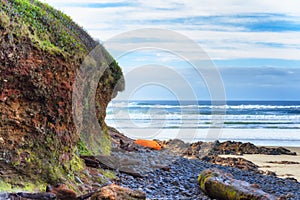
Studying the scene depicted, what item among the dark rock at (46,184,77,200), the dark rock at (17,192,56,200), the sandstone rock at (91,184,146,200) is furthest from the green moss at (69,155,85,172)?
the sandstone rock at (91,184,146,200)

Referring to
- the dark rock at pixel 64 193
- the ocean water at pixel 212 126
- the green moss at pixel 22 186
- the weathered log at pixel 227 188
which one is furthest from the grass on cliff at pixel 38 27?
the ocean water at pixel 212 126

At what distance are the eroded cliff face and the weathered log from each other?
10.2 ft

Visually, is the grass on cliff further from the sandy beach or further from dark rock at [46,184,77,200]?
the sandy beach

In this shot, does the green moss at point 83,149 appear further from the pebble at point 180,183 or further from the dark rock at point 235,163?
the dark rock at point 235,163

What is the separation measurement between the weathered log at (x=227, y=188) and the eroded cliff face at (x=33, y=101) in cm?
311

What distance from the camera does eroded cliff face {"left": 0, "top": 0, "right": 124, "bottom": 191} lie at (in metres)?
7.16

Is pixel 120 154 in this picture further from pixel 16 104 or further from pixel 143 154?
pixel 16 104

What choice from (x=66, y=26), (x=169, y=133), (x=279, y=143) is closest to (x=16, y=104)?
(x=66, y=26)

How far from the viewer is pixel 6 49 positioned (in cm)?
712

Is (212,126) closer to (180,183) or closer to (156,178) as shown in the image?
(180,183)

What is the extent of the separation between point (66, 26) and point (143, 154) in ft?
16.1

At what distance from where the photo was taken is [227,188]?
30.2ft

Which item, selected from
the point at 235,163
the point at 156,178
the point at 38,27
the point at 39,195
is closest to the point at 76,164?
the point at 39,195

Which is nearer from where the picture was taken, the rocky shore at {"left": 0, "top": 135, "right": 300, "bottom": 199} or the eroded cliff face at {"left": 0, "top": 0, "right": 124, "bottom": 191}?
the eroded cliff face at {"left": 0, "top": 0, "right": 124, "bottom": 191}
